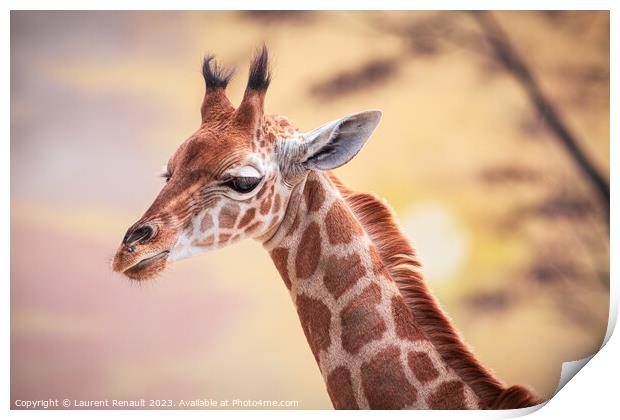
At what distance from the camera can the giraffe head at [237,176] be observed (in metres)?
2.80

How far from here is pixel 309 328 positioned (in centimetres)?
291

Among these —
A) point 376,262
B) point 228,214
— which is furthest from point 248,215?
point 376,262

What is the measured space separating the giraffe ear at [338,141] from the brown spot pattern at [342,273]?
0.38 metres

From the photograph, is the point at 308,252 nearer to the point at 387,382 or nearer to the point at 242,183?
the point at 242,183

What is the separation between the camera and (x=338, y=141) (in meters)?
2.91

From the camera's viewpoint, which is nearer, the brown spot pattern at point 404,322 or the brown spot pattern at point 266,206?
the brown spot pattern at point 404,322

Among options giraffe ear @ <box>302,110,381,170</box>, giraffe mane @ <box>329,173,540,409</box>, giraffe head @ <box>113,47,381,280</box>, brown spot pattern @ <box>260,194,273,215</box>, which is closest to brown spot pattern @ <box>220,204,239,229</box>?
giraffe head @ <box>113,47,381,280</box>

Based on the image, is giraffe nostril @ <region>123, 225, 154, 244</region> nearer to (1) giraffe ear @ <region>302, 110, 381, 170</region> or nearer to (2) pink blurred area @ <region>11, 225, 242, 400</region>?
(1) giraffe ear @ <region>302, 110, 381, 170</region>

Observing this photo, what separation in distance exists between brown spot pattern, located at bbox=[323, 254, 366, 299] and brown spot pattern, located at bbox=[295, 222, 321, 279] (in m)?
0.07

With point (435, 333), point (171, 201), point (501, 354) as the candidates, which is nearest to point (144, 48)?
point (171, 201)

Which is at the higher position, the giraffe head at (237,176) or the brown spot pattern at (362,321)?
the giraffe head at (237,176)

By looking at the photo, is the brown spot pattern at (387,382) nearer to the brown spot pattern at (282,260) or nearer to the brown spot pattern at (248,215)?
the brown spot pattern at (282,260)

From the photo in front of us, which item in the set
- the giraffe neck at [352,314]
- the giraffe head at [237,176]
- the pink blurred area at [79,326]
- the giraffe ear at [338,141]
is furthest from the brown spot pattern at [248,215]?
the pink blurred area at [79,326]
